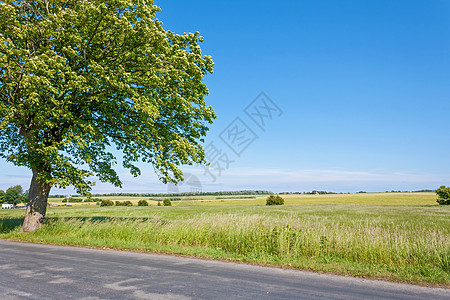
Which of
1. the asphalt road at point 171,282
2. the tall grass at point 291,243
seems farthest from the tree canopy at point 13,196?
the asphalt road at point 171,282

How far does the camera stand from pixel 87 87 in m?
13.2

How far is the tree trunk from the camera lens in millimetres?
15695

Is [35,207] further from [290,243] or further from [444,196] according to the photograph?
[444,196]

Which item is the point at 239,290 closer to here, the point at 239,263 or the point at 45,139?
the point at 239,263

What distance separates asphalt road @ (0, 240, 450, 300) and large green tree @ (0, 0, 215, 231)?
21.9 ft

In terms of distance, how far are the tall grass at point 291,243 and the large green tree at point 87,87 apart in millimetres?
3190

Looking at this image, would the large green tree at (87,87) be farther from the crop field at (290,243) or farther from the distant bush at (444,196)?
the distant bush at (444,196)

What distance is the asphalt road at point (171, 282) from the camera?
5.84 metres

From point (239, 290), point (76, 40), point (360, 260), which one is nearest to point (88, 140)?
point (76, 40)

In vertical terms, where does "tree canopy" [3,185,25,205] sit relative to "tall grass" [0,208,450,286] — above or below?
above

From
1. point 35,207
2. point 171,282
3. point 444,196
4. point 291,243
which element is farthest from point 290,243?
point 444,196

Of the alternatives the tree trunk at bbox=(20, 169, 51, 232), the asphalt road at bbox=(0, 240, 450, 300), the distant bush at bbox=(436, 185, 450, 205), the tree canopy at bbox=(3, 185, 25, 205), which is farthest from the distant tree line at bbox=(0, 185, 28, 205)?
the distant bush at bbox=(436, 185, 450, 205)

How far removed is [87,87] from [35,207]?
8064 millimetres

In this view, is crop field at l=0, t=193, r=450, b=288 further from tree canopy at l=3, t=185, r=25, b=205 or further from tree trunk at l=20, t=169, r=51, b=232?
tree canopy at l=3, t=185, r=25, b=205
